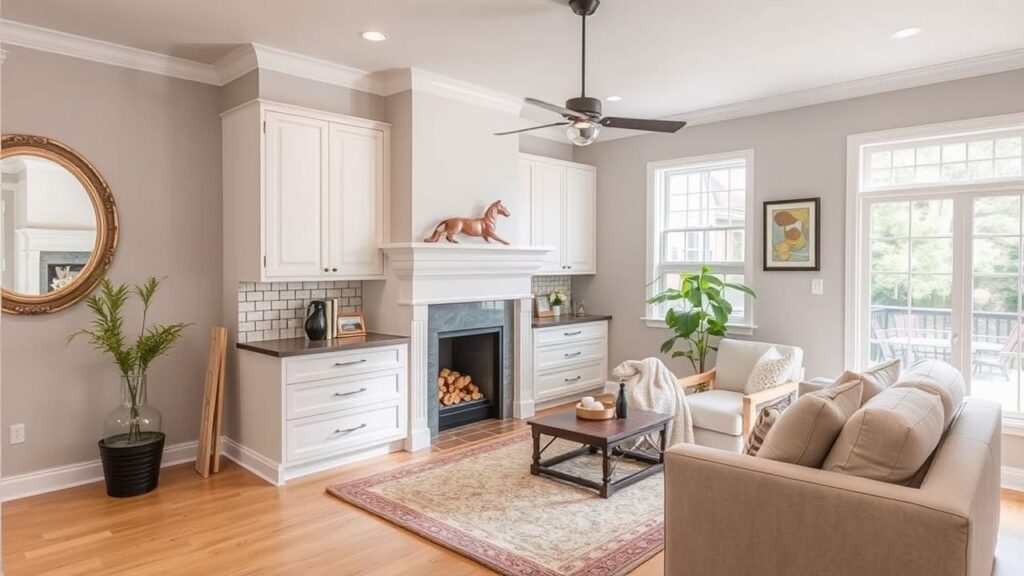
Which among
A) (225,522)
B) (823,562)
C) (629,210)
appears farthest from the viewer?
(629,210)

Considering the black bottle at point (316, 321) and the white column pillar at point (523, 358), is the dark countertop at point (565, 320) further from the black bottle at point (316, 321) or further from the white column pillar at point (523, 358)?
the black bottle at point (316, 321)

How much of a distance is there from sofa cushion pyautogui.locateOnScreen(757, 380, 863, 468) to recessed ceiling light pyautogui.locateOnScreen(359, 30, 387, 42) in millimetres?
3040

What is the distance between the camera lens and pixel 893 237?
4.56 metres

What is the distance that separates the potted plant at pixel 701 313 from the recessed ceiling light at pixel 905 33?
6.83ft

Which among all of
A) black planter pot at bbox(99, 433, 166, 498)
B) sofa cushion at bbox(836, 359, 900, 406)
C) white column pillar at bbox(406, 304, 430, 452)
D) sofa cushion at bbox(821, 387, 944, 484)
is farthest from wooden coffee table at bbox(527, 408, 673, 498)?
black planter pot at bbox(99, 433, 166, 498)

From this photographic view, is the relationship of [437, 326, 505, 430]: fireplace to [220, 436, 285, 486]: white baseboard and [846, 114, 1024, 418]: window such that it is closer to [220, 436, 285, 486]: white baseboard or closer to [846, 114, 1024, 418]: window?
[220, 436, 285, 486]: white baseboard

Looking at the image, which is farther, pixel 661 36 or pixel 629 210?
pixel 629 210

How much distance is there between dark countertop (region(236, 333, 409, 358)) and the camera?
12.6 feet

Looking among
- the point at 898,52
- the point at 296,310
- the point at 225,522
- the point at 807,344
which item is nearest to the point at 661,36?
the point at 898,52

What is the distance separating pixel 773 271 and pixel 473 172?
103 inches

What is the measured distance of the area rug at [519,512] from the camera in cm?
284

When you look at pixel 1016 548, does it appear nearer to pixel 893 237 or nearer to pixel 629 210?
pixel 893 237

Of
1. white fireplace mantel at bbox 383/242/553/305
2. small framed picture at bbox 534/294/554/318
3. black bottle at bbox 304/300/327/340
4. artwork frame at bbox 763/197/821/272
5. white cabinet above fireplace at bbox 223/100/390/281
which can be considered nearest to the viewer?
white cabinet above fireplace at bbox 223/100/390/281

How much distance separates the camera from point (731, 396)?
4.49 m
